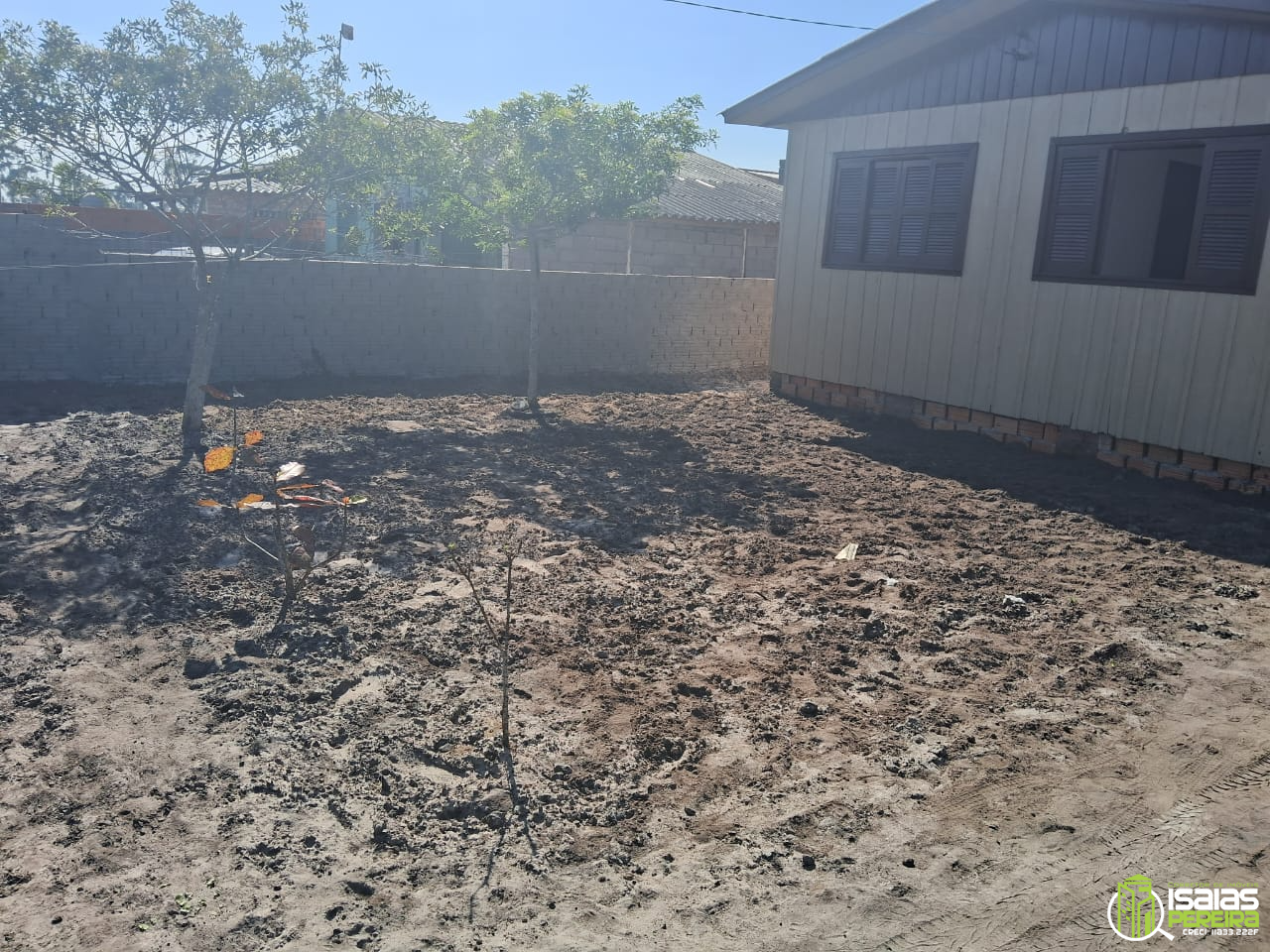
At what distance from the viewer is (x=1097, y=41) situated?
25.9ft

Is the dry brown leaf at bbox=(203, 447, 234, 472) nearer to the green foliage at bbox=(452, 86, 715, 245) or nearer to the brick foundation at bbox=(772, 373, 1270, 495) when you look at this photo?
the green foliage at bbox=(452, 86, 715, 245)

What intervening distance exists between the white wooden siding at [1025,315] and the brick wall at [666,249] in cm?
823

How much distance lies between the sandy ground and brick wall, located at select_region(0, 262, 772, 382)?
3318mm

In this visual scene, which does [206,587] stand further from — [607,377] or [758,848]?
[607,377]

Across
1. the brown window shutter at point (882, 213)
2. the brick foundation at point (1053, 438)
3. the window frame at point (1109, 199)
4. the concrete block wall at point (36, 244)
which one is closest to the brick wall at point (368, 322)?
the concrete block wall at point (36, 244)

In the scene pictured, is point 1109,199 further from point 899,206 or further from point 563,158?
point 563,158

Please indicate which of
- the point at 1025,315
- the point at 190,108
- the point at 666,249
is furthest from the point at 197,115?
the point at 666,249

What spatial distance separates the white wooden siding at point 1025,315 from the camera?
23.4 feet

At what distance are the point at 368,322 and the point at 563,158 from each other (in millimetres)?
3067

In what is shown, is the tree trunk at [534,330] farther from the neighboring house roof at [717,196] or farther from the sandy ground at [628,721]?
the neighboring house roof at [717,196]

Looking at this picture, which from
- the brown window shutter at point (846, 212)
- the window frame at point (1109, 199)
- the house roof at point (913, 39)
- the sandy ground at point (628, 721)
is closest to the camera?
the sandy ground at point (628, 721)

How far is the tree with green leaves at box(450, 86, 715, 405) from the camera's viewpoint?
966 centimetres

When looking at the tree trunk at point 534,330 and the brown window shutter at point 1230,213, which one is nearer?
the brown window shutter at point 1230,213

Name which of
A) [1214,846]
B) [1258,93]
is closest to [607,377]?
[1258,93]
